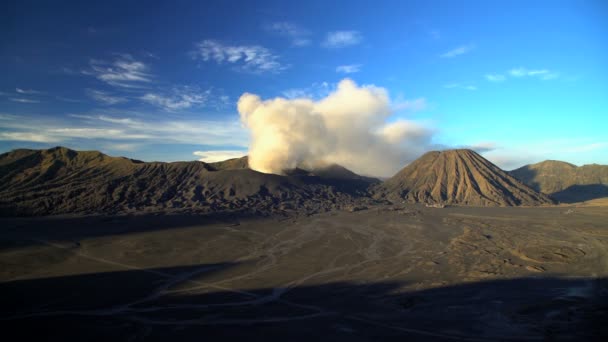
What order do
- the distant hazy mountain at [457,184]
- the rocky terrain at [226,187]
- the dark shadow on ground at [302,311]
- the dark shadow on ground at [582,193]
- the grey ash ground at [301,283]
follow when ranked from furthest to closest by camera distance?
the dark shadow on ground at [582,193] < the distant hazy mountain at [457,184] < the rocky terrain at [226,187] < the grey ash ground at [301,283] < the dark shadow on ground at [302,311]

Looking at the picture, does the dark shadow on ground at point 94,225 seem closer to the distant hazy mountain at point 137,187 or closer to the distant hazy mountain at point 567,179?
the distant hazy mountain at point 137,187

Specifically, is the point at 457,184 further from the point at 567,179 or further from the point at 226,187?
the point at 226,187

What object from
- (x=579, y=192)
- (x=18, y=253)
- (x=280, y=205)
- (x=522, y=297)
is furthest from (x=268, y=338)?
(x=579, y=192)

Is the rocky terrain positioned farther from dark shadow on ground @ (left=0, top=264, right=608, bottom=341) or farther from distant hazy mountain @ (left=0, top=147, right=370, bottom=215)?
dark shadow on ground @ (left=0, top=264, right=608, bottom=341)

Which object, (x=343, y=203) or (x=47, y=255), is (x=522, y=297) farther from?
(x=343, y=203)

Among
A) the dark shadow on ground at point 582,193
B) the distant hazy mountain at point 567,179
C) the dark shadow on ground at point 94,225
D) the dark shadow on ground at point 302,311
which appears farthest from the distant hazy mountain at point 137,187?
the distant hazy mountain at point 567,179

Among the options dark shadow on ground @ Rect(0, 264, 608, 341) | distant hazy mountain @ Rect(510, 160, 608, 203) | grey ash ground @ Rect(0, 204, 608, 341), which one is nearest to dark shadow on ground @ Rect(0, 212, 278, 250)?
grey ash ground @ Rect(0, 204, 608, 341)
